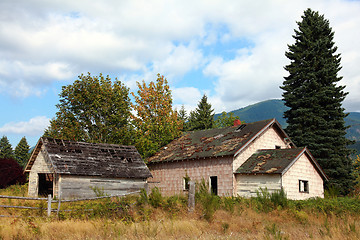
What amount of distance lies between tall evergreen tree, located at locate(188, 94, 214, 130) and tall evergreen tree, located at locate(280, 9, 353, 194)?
80.3 feet

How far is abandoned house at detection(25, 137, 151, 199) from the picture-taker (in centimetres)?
2469

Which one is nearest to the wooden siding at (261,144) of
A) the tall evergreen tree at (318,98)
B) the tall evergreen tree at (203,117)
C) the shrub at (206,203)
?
the tall evergreen tree at (318,98)

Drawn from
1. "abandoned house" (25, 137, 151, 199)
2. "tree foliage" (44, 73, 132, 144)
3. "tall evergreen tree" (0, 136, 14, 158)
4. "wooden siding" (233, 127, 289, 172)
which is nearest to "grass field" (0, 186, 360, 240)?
"abandoned house" (25, 137, 151, 199)

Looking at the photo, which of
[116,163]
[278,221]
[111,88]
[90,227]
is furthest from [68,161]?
[111,88]

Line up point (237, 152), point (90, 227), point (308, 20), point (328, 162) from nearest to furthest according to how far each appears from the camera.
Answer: point (90, 227)
point (237, 152)
point (328, 162)
point (308, 20)

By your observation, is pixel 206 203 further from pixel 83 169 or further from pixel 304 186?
pixel 304 186

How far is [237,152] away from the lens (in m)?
27.1

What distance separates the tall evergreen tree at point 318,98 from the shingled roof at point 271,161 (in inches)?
219

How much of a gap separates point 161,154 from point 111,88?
13630mm

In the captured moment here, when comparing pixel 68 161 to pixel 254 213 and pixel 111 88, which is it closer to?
pixel 254 213

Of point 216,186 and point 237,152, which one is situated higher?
point 237,152

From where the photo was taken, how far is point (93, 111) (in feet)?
140

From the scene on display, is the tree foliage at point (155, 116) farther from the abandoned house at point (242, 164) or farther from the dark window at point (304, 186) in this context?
the dark window at point (304, 186)

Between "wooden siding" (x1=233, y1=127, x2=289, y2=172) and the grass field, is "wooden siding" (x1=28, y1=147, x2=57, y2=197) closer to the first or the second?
the grass field
